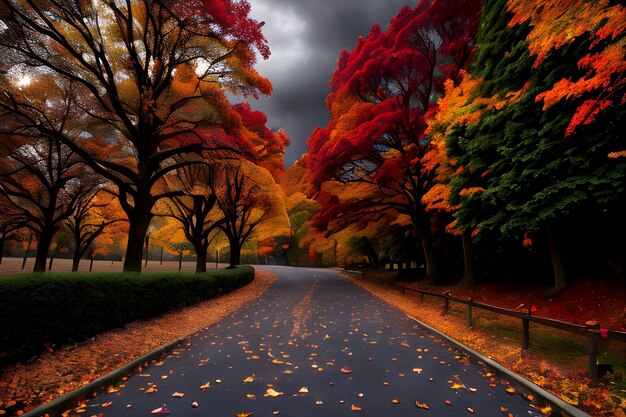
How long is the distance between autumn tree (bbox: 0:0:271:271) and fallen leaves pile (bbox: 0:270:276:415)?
3586 mm

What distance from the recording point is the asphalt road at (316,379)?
3963 mm

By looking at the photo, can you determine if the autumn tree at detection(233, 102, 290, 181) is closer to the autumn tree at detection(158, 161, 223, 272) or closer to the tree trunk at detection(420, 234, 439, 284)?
the autumn tree at detection(158, 161, 223, 272)

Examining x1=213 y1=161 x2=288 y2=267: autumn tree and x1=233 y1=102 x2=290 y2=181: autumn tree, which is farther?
x1=213 y1=161 x2=288 y2=267: autumn tree

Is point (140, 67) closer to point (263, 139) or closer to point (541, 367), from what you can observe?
point (263, 139)

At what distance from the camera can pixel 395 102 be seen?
17.5 meters

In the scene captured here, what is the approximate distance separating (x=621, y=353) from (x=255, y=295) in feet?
45.1

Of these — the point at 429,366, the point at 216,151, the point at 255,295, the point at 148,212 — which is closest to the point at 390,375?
the point at 429,366

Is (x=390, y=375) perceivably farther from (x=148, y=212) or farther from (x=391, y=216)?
(x=391, y=216)

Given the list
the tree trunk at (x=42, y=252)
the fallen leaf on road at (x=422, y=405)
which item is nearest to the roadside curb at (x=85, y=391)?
the fallen leaf on road at (x=422, y=405)

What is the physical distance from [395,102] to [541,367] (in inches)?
583

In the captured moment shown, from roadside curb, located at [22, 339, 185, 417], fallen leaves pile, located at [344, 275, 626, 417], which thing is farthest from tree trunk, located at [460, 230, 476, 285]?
roadside curb, located at [22, 339, 185, 417]

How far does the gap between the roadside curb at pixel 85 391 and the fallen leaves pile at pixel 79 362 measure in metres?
0.23

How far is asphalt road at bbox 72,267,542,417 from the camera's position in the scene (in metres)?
3.96

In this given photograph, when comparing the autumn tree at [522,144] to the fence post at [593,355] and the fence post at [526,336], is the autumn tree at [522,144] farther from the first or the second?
the fence post at [593,355]
